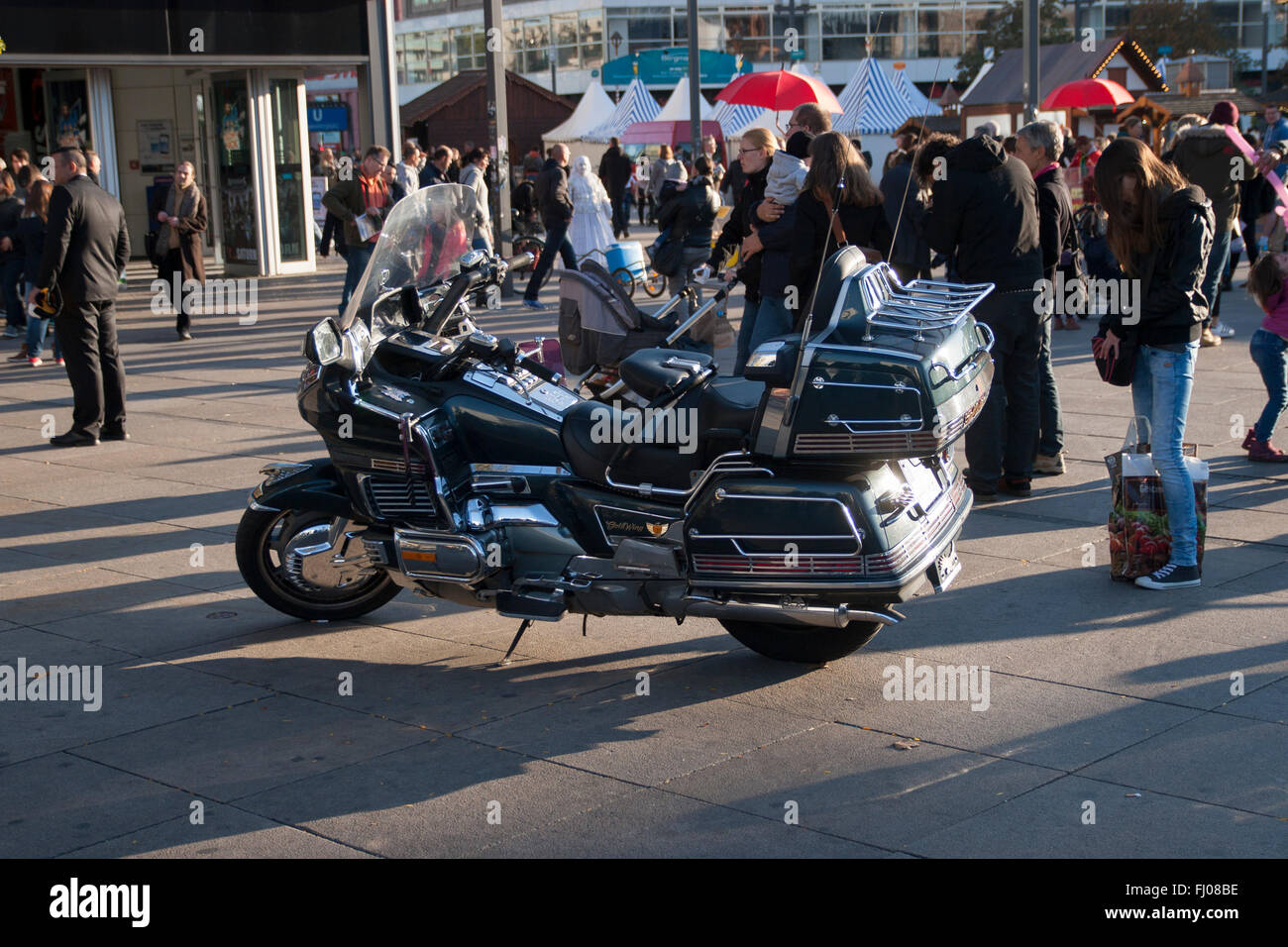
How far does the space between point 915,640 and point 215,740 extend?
2.79 metres

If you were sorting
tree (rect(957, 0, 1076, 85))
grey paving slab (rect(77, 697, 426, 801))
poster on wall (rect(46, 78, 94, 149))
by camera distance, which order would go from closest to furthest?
grey paving slab (rect(77, 697, 426, 801)) < poster on wall (rect(46, 78, 94, 149)) < tree (rect(957, 0, 1076, 85))

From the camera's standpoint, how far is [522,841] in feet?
13.6

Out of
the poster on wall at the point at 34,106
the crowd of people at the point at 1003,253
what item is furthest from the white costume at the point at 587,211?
the poster on wall at the point at 34,106

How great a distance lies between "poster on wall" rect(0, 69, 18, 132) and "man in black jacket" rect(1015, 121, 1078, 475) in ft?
65.9

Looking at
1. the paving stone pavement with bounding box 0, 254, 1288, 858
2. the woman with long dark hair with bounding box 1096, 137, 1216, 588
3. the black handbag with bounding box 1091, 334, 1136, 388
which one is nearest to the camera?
the paving stone pavement with bounding box 0, 254, 1288, 858

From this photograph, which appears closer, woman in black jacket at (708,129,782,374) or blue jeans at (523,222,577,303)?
woman in black jacket at (708,129,782,374)

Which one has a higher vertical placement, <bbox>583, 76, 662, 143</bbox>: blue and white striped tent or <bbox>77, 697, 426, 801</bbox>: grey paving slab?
<bbox>583, 76, 662, 143</bbox>: blue and white striped tent

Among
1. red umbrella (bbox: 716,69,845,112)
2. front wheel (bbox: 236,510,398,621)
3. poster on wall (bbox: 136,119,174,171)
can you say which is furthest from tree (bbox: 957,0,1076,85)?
front wheel (bbox: 236,510,398,621)

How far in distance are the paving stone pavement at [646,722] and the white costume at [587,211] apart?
11430 mm

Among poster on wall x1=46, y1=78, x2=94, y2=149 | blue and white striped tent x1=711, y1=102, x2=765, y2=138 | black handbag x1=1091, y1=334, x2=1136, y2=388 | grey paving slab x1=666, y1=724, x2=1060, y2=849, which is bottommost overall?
grey paving slab x1=666, y1=724, x2=1060, y2=849

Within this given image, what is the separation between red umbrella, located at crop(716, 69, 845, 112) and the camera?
18375 millimetres

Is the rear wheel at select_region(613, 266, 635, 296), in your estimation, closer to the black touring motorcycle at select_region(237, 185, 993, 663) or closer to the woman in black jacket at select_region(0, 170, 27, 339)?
the woman in black jacket at select_region(0, 170, 27, 339)
